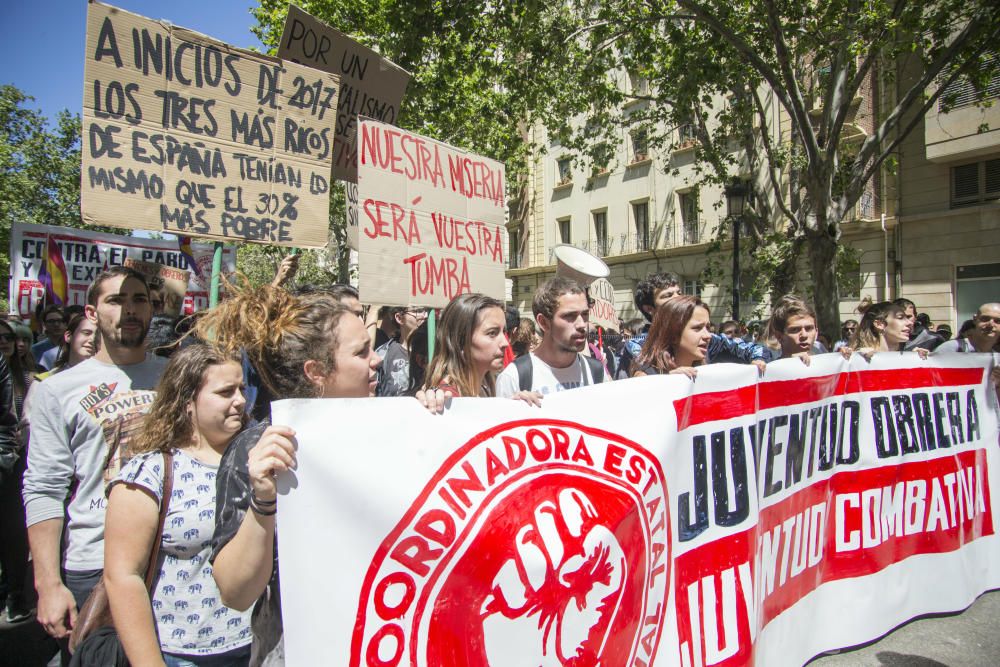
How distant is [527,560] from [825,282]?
10444 millimetres

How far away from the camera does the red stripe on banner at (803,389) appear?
2.57 meters

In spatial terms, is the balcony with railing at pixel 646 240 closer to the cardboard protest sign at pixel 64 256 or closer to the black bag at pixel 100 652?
the cardboard protest sign at pixel 64 256

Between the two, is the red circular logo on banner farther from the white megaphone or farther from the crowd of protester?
the white megaphone

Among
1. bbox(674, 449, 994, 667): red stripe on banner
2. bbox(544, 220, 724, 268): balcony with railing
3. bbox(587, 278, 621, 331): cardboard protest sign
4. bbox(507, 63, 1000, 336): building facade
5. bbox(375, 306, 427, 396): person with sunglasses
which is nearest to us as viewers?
bbox(674, 449, 994, 667): red stripe on banner

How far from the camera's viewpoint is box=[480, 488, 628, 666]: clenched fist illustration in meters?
1.83

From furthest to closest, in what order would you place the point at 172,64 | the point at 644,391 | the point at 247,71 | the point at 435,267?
the point at 435,267
the point at 247,71
the point at 172,64
the point at 644,391

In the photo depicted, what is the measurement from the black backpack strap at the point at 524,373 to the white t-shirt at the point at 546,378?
1 cm

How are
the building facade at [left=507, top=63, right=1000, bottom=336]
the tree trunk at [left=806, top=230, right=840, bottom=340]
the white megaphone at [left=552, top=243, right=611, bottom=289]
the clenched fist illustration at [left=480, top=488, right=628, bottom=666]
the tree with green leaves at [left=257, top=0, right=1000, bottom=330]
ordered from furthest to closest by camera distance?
the building facade at [left=507, top=63, right=1000, bottom=336], the tree trunk at [left=806, top=230, right=840, bottom=340], the tree with green leaves at [left=257, top=0, right=1000, bottom=330], the white megaphone at [left=552, top=243, right=611, bottom=289], the clenched fist illustration at [left=480, top=488, right=628, bottom=666]

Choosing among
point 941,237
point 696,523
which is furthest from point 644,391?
point 941,237

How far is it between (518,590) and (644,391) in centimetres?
88

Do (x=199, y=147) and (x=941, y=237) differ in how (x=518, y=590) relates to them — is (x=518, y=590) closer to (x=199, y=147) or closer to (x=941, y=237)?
(x=199, y=147)

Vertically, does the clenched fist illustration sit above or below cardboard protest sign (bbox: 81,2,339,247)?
below

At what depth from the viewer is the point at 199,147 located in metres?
3.05

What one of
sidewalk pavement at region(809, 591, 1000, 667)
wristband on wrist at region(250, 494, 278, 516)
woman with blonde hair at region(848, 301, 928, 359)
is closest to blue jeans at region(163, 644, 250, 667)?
wristband on wrist at region(250, 494, 278, 516)
